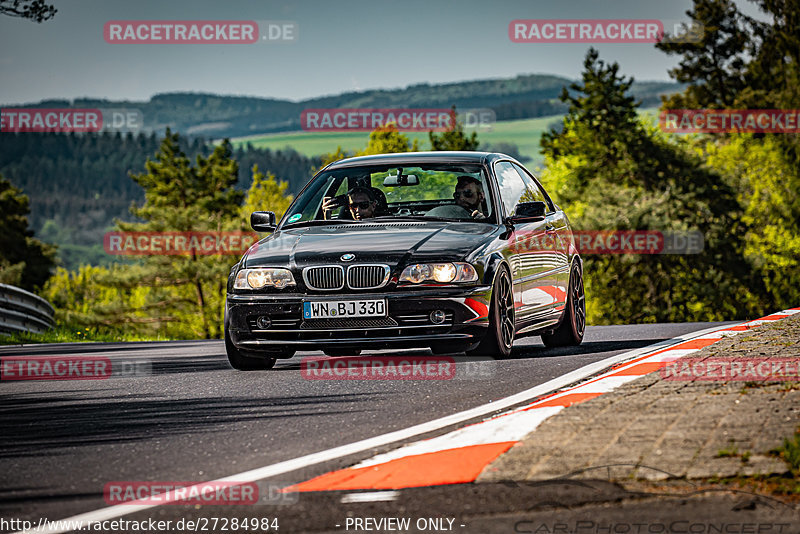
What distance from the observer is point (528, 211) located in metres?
9.90

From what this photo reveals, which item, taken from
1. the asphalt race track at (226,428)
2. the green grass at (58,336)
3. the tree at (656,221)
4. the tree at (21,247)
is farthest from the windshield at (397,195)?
the tree at (21,247)

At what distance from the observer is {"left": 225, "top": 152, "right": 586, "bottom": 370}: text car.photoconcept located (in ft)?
28.9

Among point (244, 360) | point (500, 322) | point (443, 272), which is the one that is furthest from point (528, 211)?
point (244, 360)

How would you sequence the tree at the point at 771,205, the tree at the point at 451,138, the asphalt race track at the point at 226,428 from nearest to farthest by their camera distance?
1. the asphalt race track at the point at 226,428
2. the tree at the point at 771,205
3. the tree at the point at 451,138

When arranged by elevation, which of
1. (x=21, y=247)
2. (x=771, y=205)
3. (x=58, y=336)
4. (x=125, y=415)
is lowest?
(x=58, y=336)

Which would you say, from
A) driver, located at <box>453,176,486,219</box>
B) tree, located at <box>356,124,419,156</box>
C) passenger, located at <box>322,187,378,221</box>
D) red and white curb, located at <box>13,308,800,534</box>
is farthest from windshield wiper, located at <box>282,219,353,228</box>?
tree, located at <box>356,124,419,156</box>

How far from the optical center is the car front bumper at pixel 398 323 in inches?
346

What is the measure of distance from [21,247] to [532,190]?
70282mm

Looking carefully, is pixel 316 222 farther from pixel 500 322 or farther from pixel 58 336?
pixel 58 336

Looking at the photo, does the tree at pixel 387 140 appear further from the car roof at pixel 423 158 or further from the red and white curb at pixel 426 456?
the red and white curb at pixel 426 456

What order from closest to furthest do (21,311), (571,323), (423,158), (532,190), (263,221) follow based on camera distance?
1. (263,221)
2. (423,158)
3. (571,323)
4. (532,190)
5. (21,311)

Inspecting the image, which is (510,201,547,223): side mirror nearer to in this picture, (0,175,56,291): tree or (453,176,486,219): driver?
(453,176,486,219): driver

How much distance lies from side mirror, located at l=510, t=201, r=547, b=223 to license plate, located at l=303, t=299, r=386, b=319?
1.72 metres

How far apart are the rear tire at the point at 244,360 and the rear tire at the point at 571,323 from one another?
3.07m
